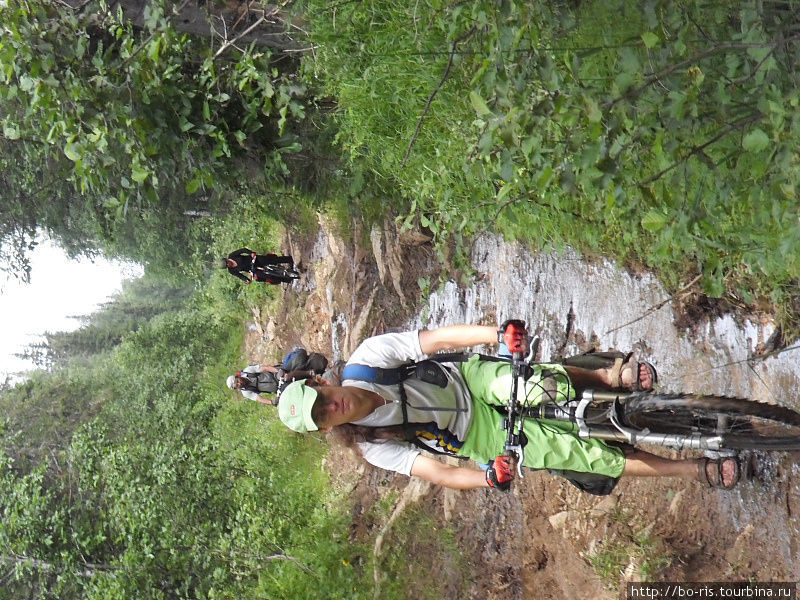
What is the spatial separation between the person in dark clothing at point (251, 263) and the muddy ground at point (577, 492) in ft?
6.34

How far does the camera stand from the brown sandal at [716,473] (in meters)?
3.97

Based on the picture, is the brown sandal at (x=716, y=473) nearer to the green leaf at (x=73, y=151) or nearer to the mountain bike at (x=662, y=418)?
the mountain bike at (x=662, y=418)

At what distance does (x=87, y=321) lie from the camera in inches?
1689

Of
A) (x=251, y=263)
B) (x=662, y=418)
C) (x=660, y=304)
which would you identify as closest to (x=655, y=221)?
(x=662, y=418)

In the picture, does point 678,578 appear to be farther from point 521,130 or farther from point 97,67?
point 97,67

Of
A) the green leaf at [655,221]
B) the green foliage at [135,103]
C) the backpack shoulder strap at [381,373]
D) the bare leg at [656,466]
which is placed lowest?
the bare leg at [656,466]

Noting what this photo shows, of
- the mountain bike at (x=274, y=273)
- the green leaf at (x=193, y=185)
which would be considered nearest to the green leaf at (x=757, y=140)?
the green leaf at (x=193, y=185)

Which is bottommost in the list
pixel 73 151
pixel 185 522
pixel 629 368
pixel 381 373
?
pixel 185 522

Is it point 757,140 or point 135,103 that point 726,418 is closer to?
point 757,140

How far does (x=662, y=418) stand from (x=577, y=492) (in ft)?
8.38

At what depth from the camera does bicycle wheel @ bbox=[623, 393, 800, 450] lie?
373 centimetres

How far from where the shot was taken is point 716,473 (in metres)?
4.07

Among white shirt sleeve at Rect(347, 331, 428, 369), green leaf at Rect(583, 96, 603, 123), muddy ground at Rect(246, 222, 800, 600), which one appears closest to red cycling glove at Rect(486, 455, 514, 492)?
white shirt sleeve at Rect(347, 331, 428, 369)

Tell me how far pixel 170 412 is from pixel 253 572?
6.95 meters
